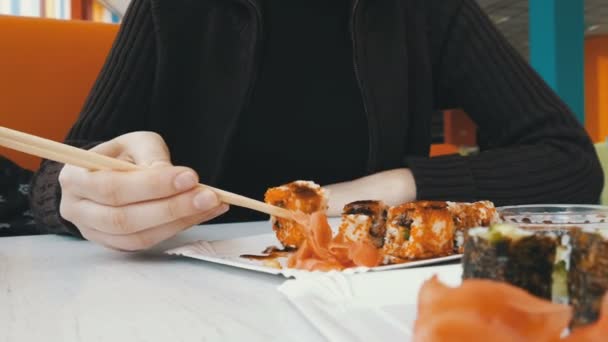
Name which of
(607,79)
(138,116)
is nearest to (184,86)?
(138,116)

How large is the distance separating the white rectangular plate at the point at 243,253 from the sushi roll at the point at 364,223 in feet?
0.30

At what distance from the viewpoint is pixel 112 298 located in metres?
0.56

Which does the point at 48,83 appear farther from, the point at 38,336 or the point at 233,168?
the point at 38,336

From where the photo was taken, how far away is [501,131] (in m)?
1.43

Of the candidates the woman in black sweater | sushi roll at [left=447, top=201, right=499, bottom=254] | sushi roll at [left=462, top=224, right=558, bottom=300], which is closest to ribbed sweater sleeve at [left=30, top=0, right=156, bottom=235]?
the woman in black sweater

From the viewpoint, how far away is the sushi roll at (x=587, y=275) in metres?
0.35

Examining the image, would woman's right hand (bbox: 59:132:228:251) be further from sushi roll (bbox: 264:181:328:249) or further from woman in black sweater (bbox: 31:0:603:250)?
woman in black sweater (bbox: 31:0:603:250)

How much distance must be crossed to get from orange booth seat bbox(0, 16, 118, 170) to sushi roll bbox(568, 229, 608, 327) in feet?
4.78

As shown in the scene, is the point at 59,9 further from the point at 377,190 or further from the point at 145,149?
the point at 145,149

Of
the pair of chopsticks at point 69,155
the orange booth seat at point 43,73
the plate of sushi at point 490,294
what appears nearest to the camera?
the plate of sushi at point 490,294

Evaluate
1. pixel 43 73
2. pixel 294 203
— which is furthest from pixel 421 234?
pixel 43 73

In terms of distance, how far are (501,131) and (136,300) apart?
1.10 m

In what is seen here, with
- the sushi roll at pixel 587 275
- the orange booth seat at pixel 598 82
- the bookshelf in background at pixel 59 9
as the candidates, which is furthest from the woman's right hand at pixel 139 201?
the orange booth seat at pixel 598 82

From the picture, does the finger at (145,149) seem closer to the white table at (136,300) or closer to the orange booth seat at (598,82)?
the white table at (136,300)
